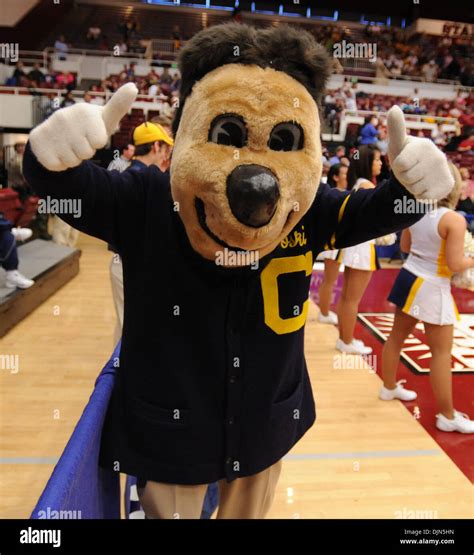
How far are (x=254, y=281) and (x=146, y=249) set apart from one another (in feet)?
0.80

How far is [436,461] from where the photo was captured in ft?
8.68

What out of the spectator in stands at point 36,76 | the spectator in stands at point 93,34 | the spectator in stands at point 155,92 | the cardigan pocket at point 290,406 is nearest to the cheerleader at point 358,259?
the cardigan pocket at point 290,406

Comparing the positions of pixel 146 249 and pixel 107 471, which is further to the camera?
pixel 107 471

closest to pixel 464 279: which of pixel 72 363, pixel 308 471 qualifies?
pixel 308 471

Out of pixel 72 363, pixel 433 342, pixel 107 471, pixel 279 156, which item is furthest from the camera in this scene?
pixel 72 363

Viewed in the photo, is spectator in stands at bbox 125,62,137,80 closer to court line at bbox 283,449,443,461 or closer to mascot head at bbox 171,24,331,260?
court line at bbox 283,449,443,461

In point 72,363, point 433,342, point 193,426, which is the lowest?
point 72,363

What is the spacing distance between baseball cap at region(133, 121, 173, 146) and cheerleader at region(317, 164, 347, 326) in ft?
5.65

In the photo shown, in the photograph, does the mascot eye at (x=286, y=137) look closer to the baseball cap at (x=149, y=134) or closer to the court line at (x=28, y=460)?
the baseball cap at (x=149, y=134)

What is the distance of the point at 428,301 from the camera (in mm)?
2744

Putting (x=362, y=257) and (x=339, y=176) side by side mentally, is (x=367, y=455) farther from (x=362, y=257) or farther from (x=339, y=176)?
(x=339, y=176)

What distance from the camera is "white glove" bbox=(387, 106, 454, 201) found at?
107 centimetres

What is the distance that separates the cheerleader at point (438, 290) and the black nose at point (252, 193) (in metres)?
1.86
